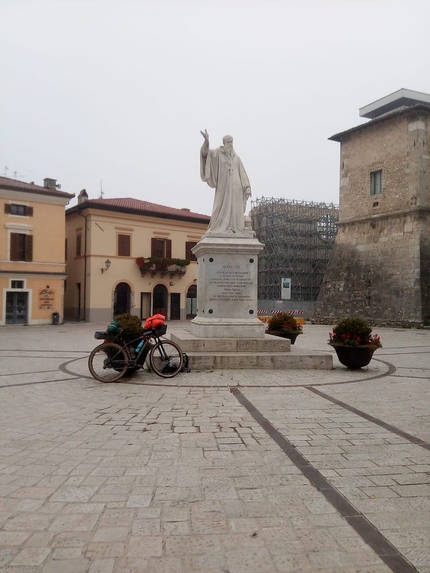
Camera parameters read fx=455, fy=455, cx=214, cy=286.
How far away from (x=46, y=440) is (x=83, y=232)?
29.4 m

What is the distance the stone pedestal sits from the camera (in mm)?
9594

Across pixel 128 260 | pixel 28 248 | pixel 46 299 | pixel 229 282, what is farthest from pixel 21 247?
pixel 229 282

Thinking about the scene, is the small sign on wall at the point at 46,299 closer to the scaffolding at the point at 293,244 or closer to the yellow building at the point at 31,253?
the yellow building at the point at 31,253

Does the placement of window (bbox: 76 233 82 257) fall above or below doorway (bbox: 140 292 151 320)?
above

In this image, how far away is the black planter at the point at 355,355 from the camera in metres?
8.95

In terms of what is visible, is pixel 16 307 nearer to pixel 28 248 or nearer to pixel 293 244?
pixel 28 248

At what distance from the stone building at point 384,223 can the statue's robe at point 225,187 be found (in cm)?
1802

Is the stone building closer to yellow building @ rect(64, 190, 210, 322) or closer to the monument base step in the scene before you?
yellow building @ rect(64, 190, 210, 322)

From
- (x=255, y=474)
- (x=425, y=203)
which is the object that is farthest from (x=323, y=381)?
(x=425, y=203)

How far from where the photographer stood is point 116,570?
7.70ft

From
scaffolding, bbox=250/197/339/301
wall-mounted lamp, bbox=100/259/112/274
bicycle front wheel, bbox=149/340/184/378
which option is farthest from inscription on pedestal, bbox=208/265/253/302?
scaffolding, bbox=250/197/339/301

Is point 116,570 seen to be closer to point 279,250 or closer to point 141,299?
point 141,299

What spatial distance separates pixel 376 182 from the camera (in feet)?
93.3

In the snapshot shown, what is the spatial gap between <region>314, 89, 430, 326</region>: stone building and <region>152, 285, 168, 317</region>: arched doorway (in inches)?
447
